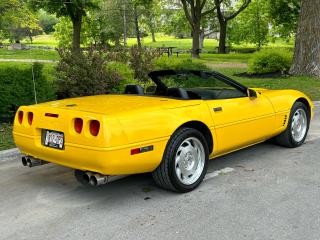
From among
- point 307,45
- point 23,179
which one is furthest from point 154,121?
point 307,45

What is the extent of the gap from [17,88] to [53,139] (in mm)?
3936

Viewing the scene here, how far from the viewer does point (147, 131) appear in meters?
4.07

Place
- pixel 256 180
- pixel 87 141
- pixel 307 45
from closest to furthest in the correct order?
1. pixel 87 141
2. pixel 256 180
3. pixel 307 45

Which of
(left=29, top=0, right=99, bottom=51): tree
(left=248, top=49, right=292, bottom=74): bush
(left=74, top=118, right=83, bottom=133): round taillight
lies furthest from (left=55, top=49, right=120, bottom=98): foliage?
(left=29, top=0, right=99, bottom=51): tree

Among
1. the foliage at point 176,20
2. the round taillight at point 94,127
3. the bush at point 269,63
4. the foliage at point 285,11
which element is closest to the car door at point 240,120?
the round taillight at point 94,127

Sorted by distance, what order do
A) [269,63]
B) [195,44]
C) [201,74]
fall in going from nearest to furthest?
[201,74] → [269,63] → [195,44]

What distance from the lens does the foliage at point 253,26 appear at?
4456 cm

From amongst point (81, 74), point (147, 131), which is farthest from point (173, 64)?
point (147, 131)

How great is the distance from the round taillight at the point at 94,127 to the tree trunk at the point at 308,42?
43.3 feet

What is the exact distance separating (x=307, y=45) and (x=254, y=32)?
3264cm

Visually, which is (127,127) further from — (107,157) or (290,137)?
(290,137)

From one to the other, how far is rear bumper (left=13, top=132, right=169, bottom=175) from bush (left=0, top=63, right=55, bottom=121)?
3656mm

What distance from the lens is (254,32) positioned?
47.0m

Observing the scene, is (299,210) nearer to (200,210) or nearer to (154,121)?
(200,210)
